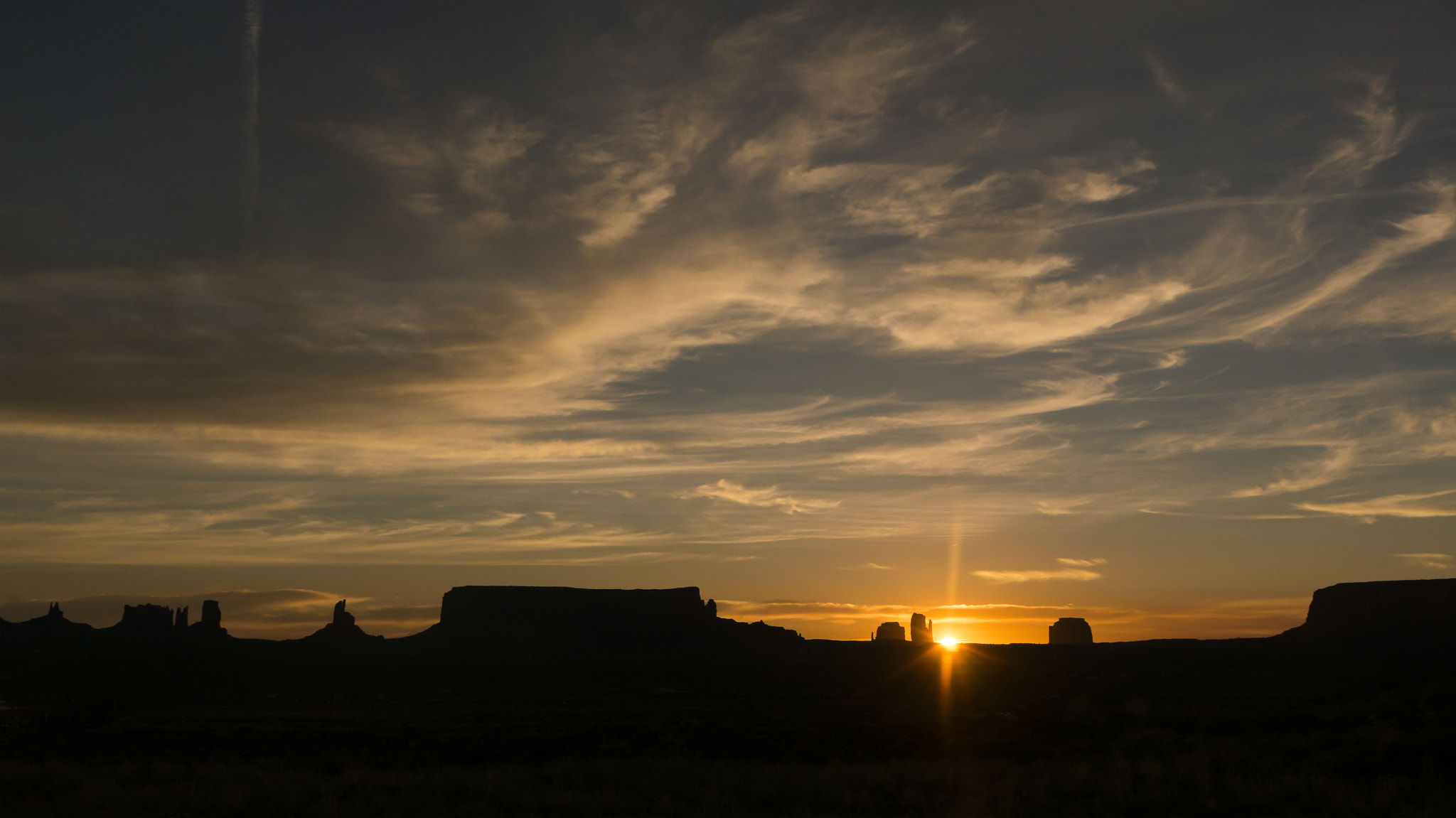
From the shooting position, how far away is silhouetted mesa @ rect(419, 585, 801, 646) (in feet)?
550

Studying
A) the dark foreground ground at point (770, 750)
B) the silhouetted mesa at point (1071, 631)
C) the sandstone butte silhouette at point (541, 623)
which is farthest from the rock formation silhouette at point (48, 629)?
the silhouetted mesa at point (1071, 631)

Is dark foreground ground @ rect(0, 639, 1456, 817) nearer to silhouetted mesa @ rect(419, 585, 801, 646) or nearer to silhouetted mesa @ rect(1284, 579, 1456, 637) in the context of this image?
silhouetted mesa @ rect(1284, 579, 1456, 637)

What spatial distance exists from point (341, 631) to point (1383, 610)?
553ft

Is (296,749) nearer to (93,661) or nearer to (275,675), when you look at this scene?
(275,675)

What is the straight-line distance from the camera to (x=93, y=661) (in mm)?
98688

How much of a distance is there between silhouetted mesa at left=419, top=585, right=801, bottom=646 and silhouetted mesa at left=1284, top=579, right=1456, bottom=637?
87.1m

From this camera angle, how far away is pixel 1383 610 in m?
141

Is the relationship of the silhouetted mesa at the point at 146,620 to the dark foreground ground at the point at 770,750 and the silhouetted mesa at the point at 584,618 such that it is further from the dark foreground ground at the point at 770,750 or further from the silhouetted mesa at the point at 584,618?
the dark foreground ground at the point at 770,750

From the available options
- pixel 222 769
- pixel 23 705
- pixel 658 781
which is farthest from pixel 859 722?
pixel 23 705

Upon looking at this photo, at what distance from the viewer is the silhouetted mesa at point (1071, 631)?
188500mm

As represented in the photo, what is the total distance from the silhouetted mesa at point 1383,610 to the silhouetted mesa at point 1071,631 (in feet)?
148

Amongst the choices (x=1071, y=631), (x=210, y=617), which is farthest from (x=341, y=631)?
(x=1071, y=631)

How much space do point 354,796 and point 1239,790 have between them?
1888 cm

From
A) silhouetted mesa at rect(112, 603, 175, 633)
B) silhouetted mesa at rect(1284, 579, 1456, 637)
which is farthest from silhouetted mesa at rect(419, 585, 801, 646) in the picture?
silhouetted mesa at rect(1284, 579, 1456, 637)
